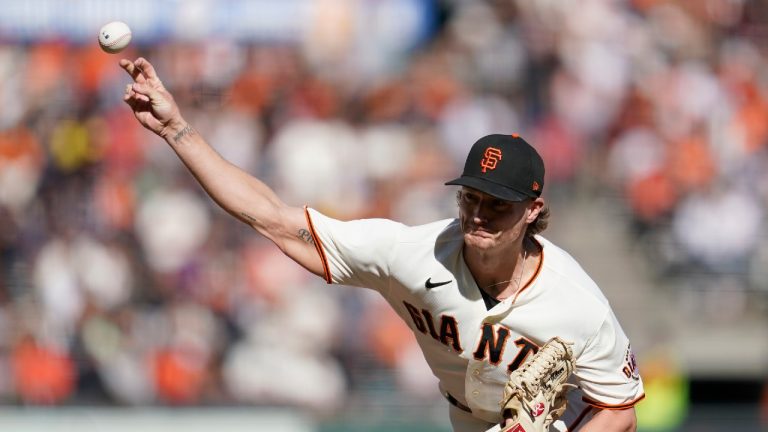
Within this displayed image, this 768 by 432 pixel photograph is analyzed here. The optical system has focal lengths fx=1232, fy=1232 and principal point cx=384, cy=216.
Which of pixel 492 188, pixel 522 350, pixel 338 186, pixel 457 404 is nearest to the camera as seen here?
pixel 492 188

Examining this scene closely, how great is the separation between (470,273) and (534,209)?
37cm

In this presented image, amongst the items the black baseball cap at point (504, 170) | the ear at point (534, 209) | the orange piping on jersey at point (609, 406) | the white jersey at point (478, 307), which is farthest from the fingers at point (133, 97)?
the orange piping on jersey at point (609, 406)

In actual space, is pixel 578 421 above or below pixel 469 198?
below

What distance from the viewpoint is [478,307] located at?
194 inches

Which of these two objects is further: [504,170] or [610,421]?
[610,421]

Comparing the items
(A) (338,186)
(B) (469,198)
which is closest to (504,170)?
(B) (469,198)

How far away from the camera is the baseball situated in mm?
5410

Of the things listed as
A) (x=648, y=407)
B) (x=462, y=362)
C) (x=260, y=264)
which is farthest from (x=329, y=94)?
(x=462, y=362)

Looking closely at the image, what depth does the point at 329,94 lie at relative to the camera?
1220 centimetres

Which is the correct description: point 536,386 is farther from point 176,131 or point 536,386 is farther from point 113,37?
point 113,37

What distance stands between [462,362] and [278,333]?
5.90 metres

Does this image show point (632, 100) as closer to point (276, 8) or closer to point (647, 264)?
point (647, 264)

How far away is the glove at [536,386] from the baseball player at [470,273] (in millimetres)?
97

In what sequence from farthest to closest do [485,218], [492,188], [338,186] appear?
[338,186]
[485,218]
[492,188]
